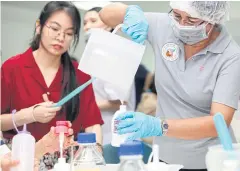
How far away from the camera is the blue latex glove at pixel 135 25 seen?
1474 mm

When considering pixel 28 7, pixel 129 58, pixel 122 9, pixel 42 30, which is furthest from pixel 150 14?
pixel 28 7

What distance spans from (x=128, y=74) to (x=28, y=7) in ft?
4.87

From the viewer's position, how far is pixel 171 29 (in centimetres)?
156

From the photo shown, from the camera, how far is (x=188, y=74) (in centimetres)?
147

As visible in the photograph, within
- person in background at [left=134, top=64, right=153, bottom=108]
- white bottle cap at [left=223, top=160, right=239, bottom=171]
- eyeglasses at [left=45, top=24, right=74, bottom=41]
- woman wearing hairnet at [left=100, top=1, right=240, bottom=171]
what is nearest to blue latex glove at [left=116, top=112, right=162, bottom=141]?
woman wearing hairnet at [left=100, top=1, right=240, bottom=171]

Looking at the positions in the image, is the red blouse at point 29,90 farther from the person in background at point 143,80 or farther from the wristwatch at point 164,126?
the person in background at point 143,80

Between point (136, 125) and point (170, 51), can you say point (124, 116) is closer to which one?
point (136, 125)

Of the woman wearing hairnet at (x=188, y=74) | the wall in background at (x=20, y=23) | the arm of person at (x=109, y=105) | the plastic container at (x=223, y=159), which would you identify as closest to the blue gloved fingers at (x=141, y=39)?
the woman wearing hairnet at (x=188, y=74)

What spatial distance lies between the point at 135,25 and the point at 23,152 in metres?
0.68

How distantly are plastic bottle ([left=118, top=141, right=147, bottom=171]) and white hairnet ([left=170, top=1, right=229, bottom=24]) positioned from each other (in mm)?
598

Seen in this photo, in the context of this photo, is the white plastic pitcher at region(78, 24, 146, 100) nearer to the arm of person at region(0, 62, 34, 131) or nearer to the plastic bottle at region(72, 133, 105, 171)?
the plastic bottle at region(72, 133, 105, 171)

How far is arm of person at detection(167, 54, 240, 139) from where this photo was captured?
1.28 metres

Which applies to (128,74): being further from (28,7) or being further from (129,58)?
(28,7)

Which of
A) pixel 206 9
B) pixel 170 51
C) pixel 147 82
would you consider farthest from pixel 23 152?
pixel 147 82
